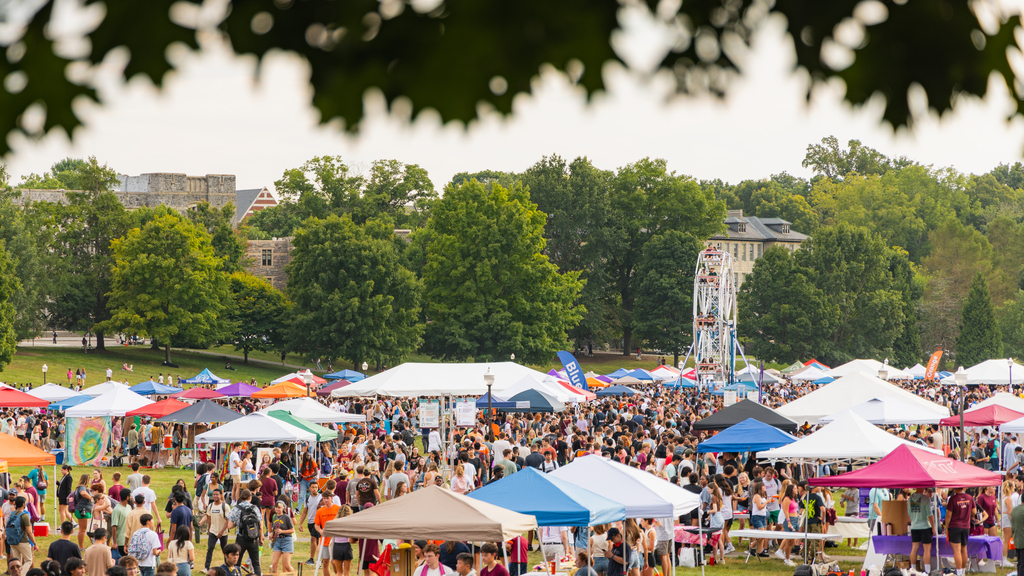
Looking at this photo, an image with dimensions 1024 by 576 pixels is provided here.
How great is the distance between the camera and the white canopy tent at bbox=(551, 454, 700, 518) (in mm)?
12242

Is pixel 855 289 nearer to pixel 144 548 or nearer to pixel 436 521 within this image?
pixel 436 521

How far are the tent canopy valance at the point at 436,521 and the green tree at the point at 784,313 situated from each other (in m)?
62.8

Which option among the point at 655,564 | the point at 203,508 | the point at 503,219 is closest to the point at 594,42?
the point at 655,564

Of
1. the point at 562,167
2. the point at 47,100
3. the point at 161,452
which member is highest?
the point at 562,167

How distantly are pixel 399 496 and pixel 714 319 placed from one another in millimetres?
31365

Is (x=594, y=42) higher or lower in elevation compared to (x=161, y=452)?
higher

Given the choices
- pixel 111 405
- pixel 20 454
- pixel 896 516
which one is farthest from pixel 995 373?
pixel 20 454

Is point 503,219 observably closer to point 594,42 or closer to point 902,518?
point 902,518

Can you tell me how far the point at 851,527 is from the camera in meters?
16.6

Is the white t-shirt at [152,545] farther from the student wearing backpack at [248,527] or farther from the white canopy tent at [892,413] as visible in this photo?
the white canopy tent at [892,413]

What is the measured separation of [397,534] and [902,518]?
24.3 feet

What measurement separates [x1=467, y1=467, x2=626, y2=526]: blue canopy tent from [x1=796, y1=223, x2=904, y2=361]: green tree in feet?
207

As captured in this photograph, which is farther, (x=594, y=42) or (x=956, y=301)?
(x=956, y=301)

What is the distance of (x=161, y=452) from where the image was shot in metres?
27.9
